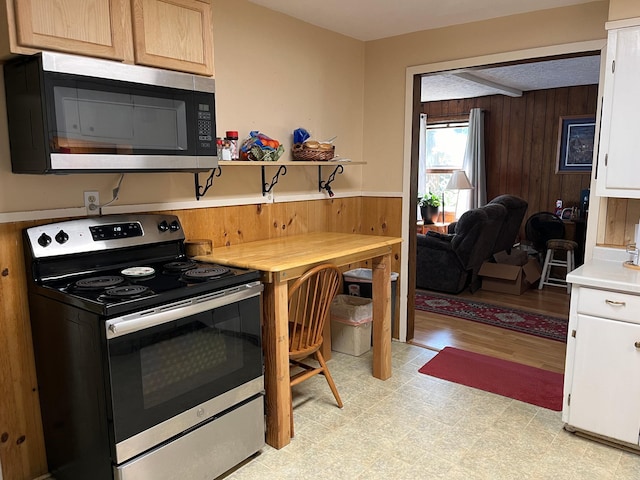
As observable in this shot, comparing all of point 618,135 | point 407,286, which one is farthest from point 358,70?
point 618,135

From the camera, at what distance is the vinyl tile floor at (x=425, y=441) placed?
212 centimetres

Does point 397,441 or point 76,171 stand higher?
point 76,171

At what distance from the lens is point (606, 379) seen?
7.32ft

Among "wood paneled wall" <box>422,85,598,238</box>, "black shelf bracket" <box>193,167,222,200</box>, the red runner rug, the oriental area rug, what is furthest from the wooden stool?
"black shelf bracket" <box>193,167,222,200</box>

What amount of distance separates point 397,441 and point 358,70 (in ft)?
8.39

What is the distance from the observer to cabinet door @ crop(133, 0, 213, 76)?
1.90m

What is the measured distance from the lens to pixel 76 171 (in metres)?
1.74

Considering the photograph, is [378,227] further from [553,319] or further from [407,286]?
[553,319]

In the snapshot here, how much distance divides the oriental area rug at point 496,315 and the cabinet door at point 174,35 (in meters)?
3.06

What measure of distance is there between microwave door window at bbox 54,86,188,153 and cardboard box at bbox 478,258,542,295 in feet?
12.5

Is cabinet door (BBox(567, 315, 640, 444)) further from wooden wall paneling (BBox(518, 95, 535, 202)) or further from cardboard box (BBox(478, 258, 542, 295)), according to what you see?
wooden wall paneling (BBox(518, 95, 535, 202))

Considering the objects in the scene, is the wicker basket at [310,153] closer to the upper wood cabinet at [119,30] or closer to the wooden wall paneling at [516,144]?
the upper wood cabinet at [119,30]

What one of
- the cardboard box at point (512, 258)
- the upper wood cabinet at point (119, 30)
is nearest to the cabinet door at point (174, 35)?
the upper wood cabinet at point (119, 30)

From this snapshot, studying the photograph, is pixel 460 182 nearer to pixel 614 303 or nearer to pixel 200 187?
pixel 614 303
